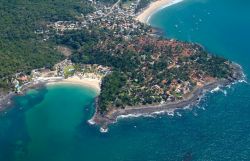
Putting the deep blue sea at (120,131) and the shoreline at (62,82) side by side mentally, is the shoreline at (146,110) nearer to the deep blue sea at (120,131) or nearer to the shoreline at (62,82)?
the deep blue sea at (120,131)

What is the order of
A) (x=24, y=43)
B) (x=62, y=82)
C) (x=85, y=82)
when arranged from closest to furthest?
1. (x=85, y=82)
2. (x=62, y=82)
3. (x=24, y=43)

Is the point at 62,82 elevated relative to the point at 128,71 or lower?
lower

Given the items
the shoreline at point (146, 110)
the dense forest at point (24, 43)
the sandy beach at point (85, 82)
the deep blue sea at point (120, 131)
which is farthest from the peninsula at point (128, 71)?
the deep blue sea at point (120, 131)

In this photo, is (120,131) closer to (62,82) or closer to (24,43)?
(62,82)

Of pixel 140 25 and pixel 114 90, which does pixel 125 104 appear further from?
pixel 140 25

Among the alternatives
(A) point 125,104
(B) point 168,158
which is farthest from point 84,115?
(B) point 168,158

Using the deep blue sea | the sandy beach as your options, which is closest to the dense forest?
the sandy beach

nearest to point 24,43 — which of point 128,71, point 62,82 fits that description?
point 62,82
